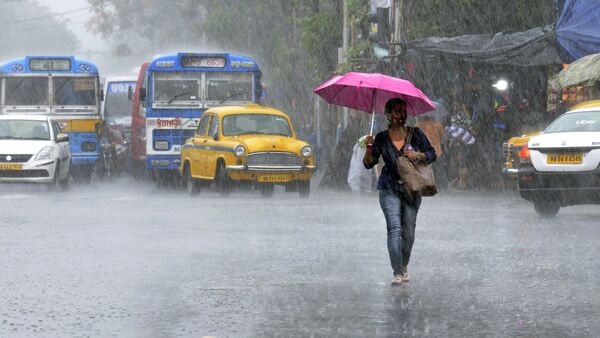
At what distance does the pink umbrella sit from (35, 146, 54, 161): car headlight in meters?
14.9

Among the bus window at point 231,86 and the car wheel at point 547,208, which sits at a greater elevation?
the bus window at point 231,86

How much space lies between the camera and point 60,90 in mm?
33375

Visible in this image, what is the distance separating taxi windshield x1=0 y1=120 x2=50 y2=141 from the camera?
28622 mm

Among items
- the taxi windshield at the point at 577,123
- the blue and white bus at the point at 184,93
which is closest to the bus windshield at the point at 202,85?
the blue and white bus at the point at 184,93

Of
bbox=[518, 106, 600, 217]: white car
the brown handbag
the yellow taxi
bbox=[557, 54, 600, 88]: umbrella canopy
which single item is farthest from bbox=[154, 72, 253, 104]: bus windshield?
the brown handbag

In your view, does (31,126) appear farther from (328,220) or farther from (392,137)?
(392,137)

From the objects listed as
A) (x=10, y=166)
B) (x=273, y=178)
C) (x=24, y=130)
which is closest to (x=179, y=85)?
(x=24, y=130)

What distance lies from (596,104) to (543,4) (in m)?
12.0

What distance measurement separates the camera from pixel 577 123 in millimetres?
19859

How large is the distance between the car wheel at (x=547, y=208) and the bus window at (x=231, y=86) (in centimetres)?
1084

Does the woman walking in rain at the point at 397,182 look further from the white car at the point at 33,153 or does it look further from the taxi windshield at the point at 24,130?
the taxi windshield at the point at 24,130

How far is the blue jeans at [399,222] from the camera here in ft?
38.7

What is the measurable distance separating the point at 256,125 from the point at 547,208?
26.7ft

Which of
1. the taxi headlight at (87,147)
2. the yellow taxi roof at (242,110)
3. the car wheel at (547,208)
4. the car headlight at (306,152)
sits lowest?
the taxi headlight at (87,147)
